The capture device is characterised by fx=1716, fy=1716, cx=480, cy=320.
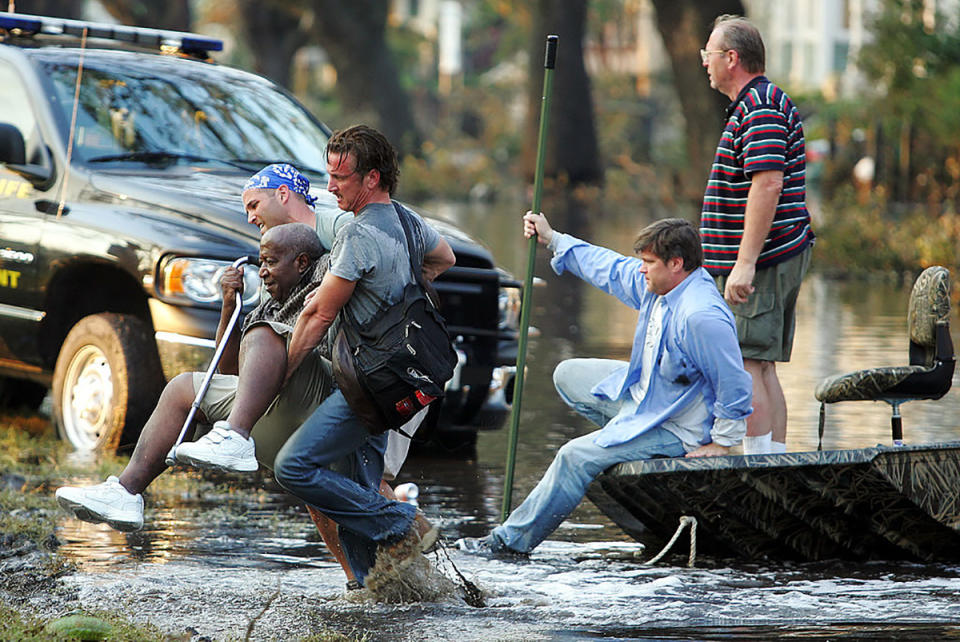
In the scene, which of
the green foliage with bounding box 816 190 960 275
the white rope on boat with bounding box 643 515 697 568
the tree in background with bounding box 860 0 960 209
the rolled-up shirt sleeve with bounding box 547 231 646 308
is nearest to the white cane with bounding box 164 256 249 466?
the rolled-up shirt sleeve with bounding box 547 231 646 308

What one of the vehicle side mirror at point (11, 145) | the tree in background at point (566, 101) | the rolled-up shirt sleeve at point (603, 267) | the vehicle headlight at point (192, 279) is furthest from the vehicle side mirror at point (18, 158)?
the tree in background at point (566, 101)

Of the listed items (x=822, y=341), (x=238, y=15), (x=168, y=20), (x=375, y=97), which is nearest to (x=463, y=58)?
(x=238, y=15)

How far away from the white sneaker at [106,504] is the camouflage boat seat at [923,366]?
268 centimetres

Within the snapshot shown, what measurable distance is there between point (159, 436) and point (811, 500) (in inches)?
91.7

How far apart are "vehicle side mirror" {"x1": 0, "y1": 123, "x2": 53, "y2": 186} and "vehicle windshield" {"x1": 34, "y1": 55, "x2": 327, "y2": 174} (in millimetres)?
187

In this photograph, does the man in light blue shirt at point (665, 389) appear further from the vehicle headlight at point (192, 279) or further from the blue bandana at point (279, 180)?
the vehicle headlight at point (192, 279)

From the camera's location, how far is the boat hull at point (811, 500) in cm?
609

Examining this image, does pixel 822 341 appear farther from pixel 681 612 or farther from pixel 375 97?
pixel 375 97

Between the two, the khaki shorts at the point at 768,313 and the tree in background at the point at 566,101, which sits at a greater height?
the tree in background at the point at 566,101

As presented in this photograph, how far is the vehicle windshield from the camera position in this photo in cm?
877

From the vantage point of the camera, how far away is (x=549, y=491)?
21.1 feet

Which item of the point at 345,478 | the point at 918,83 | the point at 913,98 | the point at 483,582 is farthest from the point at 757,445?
the point at 918,83

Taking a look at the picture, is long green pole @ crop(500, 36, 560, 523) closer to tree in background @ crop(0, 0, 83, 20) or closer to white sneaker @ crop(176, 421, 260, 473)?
white sneaker @ crop(176, 421, 260, 473)

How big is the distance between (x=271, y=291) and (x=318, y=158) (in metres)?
3.45
